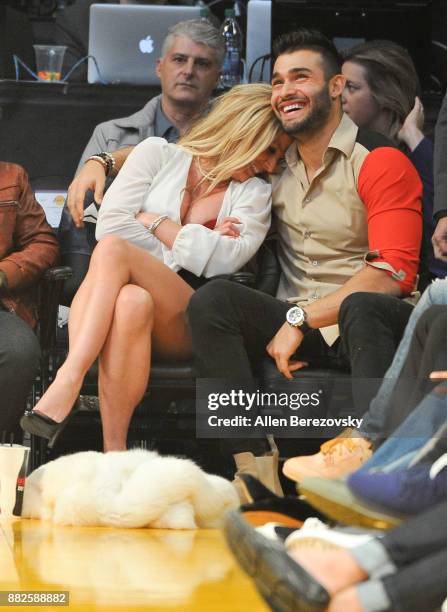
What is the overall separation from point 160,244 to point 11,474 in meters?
0.95

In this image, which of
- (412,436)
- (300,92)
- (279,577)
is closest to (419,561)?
(279,577)

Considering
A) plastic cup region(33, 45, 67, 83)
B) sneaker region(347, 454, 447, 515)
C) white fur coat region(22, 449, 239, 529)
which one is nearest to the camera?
sneaker region(347, 454, 447, 515)

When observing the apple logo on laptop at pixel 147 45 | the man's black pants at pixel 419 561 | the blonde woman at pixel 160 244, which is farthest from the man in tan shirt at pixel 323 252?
the man's black pants at pixel 419 561

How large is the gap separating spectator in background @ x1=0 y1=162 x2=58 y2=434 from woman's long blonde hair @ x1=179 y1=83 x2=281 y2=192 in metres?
0.56

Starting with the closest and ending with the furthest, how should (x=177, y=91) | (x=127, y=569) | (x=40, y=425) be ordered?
(x=127, y=569)
(x=40, y=425)
(x=177, y=91)

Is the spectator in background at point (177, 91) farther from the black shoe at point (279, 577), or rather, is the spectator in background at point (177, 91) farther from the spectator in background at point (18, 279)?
the black shoe at point (279, 577)

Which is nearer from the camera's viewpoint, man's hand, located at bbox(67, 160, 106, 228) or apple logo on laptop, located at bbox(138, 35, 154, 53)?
man's hand, located at bbox(67, 160, 106, 228)

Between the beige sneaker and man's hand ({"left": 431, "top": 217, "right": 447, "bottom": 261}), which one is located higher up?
man's hand ({"left": 431, "top": 217, "right": 447, "bottom": 261})

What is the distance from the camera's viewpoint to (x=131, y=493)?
2.49 metres

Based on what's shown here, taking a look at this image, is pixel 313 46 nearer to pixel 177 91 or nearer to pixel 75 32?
pixel 177 91

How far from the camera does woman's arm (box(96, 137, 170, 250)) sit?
325 centimetres

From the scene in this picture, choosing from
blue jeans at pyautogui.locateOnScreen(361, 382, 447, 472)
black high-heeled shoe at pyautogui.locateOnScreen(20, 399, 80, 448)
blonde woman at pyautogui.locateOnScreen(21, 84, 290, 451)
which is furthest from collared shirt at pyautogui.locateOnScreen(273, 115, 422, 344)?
blue jeans at pyautogui.locateOnScreen(361, 382, 447, 472)

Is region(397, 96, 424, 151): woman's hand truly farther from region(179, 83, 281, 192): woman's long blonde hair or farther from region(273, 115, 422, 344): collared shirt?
region(179, 83, 281, 192): woman's long blonde hair

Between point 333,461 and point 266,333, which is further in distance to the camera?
point 266,333
